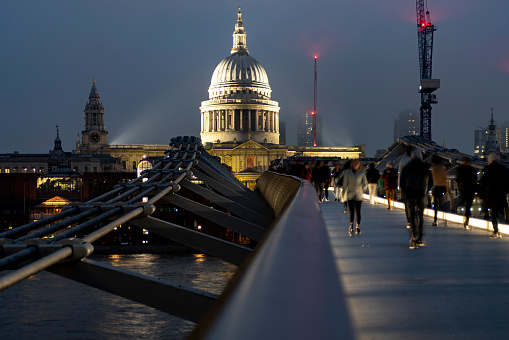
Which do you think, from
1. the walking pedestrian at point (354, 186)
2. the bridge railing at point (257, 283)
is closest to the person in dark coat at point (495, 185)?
the walking pedestrian at point (354, 186)

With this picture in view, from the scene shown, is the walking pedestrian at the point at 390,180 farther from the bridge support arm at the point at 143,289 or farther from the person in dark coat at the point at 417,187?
the bridge support arm at the point at 143,289

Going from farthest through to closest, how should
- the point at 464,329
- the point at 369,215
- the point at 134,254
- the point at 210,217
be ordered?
the point at 134,254 < the point at 369,215 < the point at 210,217 < the point at 464,329

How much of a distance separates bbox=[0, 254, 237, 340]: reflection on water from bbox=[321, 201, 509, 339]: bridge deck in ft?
52.9

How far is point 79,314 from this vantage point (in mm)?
44750

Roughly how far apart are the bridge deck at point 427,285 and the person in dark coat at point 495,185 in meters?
0.62

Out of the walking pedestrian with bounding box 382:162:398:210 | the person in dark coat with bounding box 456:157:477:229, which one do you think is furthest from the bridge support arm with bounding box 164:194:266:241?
the walking pedestrian with bounding box 382:162:398:210

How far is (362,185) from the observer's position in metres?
16.1

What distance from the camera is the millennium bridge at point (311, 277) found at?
95.0 inches

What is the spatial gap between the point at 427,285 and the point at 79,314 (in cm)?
3892

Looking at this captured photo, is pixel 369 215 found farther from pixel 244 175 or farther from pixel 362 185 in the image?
pixel 244 175

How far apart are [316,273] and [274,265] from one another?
170 mm

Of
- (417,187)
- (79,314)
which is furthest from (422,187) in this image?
(79,314)

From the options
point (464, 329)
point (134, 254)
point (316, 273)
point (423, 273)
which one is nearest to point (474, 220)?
point (423, 273)

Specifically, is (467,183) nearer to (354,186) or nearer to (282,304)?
(354,186)
